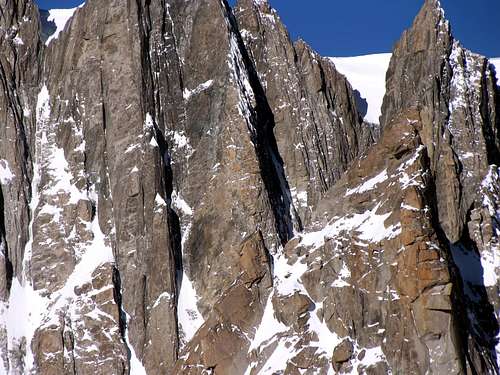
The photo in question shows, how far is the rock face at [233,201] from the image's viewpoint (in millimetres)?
131375

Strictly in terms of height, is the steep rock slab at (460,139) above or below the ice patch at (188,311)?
above

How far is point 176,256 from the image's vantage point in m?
151

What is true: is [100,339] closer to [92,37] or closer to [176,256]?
[176,256]

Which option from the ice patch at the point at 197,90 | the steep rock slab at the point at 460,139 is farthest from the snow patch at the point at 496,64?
the ice patch at the point at 197,90

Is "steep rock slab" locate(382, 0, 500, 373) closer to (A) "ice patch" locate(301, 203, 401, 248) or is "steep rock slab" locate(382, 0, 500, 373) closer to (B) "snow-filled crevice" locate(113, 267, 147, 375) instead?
(A) "ice patch" locate(301, 203, 401, 248)

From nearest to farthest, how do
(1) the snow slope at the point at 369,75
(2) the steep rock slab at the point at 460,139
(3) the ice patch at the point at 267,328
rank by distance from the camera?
(3) the ice patch at the point at 267,328 < (2) the steep rock slab at the point at 460,139 < (1) the snow slope at the point at 369,75

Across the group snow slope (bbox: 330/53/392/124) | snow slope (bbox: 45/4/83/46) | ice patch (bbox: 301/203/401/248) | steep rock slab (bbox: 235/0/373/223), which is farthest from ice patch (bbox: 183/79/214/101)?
ice patch (bbox: 301/203/401/248)

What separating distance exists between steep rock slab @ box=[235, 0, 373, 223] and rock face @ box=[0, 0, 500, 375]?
0.63 ft

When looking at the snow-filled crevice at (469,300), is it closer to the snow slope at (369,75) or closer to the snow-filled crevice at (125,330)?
the snow slope at (369,75)

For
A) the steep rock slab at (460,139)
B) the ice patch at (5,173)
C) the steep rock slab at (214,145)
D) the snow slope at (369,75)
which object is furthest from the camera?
the snow slope at (369,75)

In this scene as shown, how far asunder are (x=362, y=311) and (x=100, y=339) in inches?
1070

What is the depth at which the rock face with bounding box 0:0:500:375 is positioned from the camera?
5172 inches

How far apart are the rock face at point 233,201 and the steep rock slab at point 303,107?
19cm

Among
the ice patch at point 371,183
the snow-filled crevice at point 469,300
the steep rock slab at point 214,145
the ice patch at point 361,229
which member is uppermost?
the steep rock slab at point 214,145
